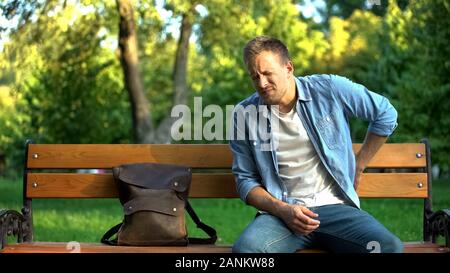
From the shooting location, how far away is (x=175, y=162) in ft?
Result: 17.0

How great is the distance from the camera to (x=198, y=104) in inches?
273

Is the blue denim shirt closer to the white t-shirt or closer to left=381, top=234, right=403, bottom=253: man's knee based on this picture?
the white t-shirt

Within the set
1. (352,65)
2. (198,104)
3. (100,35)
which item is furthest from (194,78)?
(198,104)

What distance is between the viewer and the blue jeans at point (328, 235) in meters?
4.20

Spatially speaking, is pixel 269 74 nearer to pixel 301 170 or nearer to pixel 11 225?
pixel 301 170

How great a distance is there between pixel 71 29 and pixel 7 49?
2916 mm

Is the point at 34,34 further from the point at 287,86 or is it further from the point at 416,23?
the point at 287,86

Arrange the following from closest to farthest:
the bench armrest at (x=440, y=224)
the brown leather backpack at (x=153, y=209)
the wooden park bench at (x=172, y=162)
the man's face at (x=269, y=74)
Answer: the man's face at (x=269, y=74)
the bench armrest at (x=440, y=224)
the brown leather backpack at (x=153, y=209)
the wooden park bench at (x=172, y=162)

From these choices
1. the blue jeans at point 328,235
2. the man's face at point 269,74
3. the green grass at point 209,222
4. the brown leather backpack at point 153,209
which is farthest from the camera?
the green grass at point 209,222

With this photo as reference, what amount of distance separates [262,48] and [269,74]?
16 cm

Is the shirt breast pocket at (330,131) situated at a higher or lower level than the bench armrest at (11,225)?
higher

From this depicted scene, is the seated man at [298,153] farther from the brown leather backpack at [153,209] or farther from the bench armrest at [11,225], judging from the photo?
the bench armrest at [11,225]

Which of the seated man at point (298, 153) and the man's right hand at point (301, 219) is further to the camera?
the seated man at point (298, 153)

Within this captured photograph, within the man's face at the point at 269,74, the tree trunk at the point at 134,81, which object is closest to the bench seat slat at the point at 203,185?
the man's face at the point at 269,74
